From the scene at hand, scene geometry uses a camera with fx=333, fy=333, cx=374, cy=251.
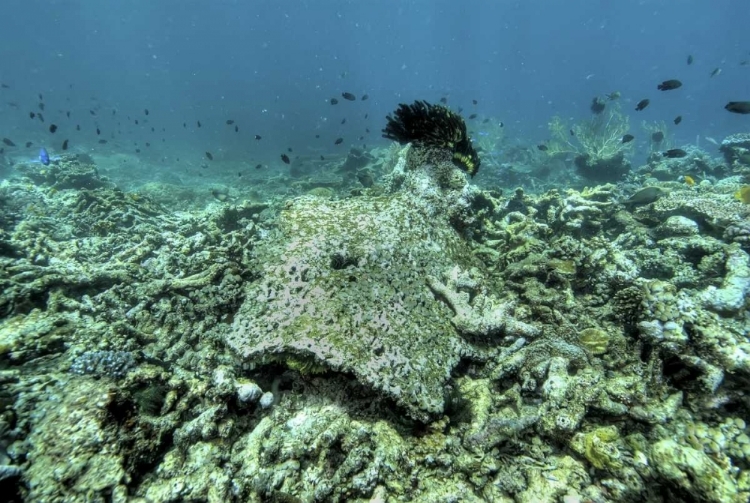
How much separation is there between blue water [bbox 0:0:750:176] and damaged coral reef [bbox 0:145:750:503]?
6734 centimetres

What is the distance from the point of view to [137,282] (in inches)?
213

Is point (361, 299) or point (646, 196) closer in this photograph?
point (361, 299)

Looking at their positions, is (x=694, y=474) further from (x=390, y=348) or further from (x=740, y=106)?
(x=740, y=106)

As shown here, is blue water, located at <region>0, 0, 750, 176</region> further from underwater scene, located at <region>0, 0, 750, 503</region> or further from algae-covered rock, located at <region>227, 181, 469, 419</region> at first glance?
algae-covered rock, located at <region>227, 181, 469, 419</region>

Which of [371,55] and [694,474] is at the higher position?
[371,55]

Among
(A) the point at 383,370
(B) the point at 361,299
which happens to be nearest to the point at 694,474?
(A) the point at 383,370

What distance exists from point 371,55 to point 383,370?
189m

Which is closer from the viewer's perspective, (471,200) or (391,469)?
(391,469)

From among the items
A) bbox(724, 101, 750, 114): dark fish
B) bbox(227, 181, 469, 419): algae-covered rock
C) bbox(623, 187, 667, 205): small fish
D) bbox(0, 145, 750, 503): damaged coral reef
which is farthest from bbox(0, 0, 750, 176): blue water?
bbox(0, 145, 750, 503): damaged coral reef

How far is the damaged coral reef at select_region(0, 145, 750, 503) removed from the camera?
260cm

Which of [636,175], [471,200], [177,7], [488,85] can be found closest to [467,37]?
[488,85]

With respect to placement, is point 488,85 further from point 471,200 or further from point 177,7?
point 471,200

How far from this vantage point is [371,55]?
165m

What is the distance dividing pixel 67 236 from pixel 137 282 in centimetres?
479
